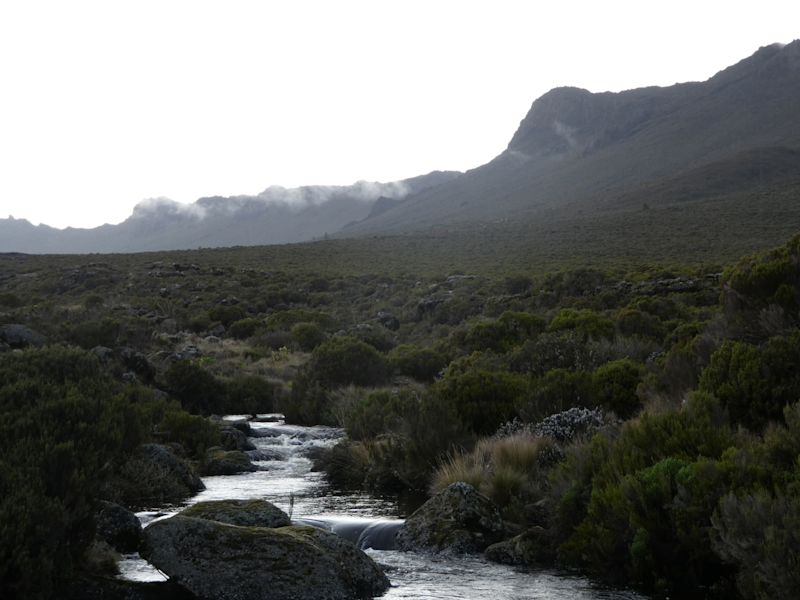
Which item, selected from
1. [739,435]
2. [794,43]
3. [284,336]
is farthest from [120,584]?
[794,43]

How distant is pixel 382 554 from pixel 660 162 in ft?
423

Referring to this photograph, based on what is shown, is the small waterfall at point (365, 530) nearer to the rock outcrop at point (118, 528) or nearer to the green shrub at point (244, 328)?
the rock outcrop at point (118, 528)

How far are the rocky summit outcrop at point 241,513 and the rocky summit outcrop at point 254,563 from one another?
2.20 ft

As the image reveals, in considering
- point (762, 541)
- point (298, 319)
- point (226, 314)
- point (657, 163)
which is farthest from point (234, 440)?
point (657, 163)

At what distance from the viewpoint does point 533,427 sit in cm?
1289

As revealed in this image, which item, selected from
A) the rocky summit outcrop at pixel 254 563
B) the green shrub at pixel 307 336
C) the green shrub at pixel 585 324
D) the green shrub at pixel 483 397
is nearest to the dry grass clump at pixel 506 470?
the green shrub at pixel 483 397

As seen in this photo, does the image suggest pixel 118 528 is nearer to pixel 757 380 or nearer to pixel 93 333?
pixel 757 380

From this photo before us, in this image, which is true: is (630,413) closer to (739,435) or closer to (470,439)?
(470,439)

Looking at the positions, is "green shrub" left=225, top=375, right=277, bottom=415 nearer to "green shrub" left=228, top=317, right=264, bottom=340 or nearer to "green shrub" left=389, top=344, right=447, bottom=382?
"green shrub" left=389, top=344, right=447, bottom=382

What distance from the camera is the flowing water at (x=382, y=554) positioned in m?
7.90

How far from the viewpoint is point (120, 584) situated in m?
7.43

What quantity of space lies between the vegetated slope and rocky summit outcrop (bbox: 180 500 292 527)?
8899cm

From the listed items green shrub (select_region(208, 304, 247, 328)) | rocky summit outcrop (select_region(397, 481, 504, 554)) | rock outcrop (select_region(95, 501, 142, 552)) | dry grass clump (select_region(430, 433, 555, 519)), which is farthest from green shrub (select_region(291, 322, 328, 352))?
rock outcrop (select_region(95, 501, 142, 552))

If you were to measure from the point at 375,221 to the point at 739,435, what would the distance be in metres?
161
